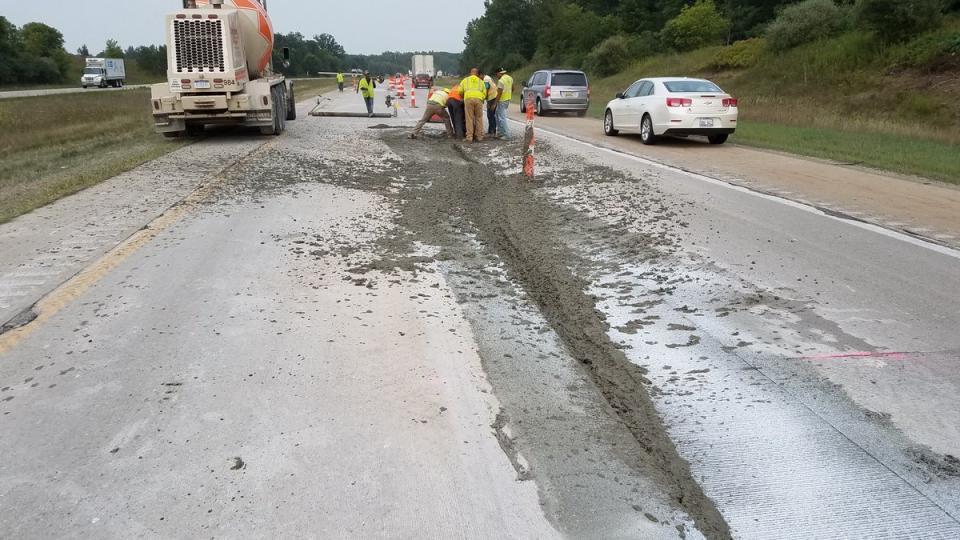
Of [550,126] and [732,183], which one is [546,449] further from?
[550,126]

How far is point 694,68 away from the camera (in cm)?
3812

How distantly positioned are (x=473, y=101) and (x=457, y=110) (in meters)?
0.87

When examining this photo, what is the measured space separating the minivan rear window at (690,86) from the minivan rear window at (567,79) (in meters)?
11.1

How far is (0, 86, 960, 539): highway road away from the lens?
2.81m

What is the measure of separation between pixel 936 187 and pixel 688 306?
7325 millimetres

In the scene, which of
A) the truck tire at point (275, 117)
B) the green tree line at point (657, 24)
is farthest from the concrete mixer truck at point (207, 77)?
the green tree line at point (657, 24)

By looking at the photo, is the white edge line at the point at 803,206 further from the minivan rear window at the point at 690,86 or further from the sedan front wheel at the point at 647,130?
the minivan rear window at the point at 690,86

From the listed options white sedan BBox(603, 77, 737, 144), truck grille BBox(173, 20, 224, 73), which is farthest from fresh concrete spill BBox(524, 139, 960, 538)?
truck grille BBox(173, 20, 224, 73)

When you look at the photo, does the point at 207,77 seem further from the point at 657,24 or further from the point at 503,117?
the point at 657,24

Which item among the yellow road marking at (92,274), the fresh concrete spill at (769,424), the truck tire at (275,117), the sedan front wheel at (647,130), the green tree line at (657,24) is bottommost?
the fresh concrete spill at (769,424)

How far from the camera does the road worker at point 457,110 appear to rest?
17.4 meters

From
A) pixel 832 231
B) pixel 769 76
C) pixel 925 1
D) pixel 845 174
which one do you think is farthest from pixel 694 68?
pixel 832 231

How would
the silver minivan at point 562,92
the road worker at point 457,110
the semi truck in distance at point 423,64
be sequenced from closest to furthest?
the road worker at point 457,110 → the silver minivan at point 562,92 → the semi truck in distance at point 423,64

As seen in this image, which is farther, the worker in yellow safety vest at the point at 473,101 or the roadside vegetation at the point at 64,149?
the worker in yellow safety vest at the point at 473,101
